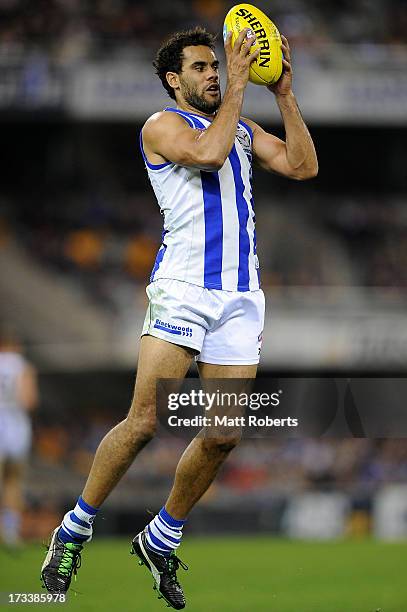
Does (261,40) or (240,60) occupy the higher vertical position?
(261,40)

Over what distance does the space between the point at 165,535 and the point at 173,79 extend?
7.14 feet

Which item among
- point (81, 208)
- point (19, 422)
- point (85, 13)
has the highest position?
point (85, 13)

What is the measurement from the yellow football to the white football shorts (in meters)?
1.02

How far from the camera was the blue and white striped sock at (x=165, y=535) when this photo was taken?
572cm

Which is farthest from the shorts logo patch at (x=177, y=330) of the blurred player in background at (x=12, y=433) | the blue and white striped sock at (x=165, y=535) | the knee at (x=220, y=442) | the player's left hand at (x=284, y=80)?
the blurred player in background at (x=12, y=433)

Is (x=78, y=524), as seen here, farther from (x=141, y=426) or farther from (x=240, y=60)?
(x=240, y=60)

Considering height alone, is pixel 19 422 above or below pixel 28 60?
below

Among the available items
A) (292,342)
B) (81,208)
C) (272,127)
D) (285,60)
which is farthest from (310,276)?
(285,60)

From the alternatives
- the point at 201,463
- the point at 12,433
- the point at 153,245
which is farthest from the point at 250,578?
→ the point at 153,245

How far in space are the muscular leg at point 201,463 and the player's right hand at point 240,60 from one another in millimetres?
1327

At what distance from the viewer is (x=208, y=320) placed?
5582mm

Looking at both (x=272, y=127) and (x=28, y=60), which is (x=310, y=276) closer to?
(x=272, y=127)

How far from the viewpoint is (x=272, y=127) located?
2034cm

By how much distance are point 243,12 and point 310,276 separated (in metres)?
13.9
